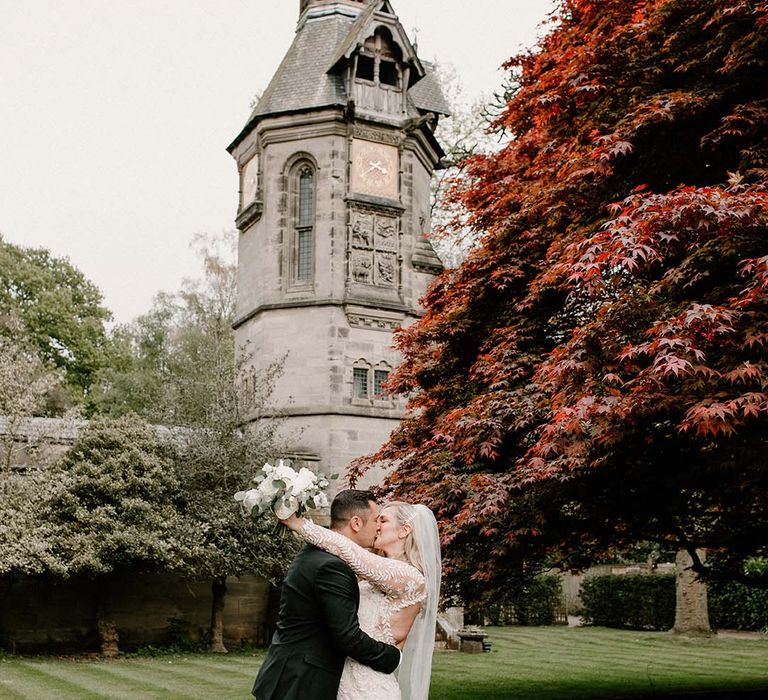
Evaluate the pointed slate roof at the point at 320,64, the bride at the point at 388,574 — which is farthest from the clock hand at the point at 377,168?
the bride at the point at 388,574

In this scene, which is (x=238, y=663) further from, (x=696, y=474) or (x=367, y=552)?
(x=367, y=552)

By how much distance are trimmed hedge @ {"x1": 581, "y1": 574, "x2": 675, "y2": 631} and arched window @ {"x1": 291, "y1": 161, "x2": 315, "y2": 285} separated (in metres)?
12.2

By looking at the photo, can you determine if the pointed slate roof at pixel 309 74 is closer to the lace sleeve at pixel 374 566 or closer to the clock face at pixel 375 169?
the clock face at pixel 375 169

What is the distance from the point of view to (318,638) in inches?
162

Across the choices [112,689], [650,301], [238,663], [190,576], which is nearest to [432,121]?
[190,576]

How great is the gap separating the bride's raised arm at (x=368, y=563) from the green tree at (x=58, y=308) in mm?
34820

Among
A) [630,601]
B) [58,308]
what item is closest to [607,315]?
[630,601]

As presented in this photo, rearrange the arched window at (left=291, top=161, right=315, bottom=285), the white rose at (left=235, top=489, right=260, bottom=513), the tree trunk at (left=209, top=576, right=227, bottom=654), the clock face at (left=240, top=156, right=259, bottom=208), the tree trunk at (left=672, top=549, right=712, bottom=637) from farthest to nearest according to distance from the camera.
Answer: the clock face at (left=240, top=156, right=259, bottom=208)
the arched window at (left=291, top=161, right=315, bottom=285)
the tree trunk at (left=672, top=549, right=712, bottom=637)
the tree trunk at (left=209, top=576, right=227, bottom=654)
the white rose at (left=235, top=489, right=260, bottom=513)

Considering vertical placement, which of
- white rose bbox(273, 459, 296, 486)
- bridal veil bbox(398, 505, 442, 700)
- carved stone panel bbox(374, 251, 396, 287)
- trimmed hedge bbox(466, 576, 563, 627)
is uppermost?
carved stone panel bbox(374, 251, 396, 287)

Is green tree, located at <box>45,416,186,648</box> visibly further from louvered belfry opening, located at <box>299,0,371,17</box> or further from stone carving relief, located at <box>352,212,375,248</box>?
louvered belfry opening, located at <box>299,0,371,17</box>

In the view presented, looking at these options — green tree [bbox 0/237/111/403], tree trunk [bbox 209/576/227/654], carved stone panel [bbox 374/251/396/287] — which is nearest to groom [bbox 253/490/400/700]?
tree trunk [bbox 209/576/227/654]

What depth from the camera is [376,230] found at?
2191 cm

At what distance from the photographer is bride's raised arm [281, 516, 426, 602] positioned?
4137 millimetres

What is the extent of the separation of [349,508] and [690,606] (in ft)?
60.5
